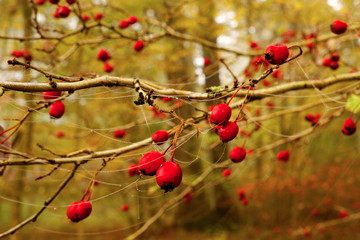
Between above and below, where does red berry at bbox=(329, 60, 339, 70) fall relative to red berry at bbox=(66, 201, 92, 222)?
above

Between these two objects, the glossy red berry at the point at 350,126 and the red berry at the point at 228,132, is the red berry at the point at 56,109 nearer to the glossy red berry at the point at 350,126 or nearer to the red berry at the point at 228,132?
the red berry at the point at 228,132

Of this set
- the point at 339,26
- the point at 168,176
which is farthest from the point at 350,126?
the point at 168,176

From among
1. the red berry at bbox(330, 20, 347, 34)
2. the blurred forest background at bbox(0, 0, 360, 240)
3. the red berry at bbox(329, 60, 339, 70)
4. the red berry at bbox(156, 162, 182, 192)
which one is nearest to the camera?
the red berry at bbox(156, 162, 182, 192)

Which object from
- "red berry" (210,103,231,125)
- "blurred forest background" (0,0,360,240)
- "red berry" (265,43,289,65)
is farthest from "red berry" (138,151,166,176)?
"blurred forest background" (0,0,360,240)

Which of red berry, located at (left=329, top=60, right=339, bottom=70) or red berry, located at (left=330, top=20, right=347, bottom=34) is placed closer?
red berry, located at (left=330, top=20, right=347, bottom=34)

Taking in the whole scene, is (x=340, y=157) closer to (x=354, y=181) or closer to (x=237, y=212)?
(x=354, y=181)

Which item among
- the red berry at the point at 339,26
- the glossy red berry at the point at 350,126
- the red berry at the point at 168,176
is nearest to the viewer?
the red berry at the point at 168,176

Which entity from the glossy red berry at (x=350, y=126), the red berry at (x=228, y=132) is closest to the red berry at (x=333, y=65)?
the glossy red berry at (x=350, y=126)

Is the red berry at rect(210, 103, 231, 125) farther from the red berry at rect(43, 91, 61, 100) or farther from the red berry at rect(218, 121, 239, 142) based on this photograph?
the red berry at rect(43, 91, 61, 100)

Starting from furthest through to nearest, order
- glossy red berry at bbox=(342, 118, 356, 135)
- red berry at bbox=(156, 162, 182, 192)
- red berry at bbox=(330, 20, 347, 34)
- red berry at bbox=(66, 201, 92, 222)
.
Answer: red berry at bbox=(330, 20, 347, 34)
glossy red berry at bbox=(342, 118, 356, 135)
red berry at bbox=(66, 201, 92, 222)
red berry at bbox=(156, 162, 182, 192)

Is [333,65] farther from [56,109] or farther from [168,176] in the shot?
[56,109]

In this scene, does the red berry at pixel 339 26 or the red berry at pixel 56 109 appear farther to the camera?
the red berry at pixel 339 26

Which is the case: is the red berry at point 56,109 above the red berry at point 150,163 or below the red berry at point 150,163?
above

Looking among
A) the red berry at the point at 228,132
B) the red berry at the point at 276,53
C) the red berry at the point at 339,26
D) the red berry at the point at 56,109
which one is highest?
the red berry at the point at 339,26
